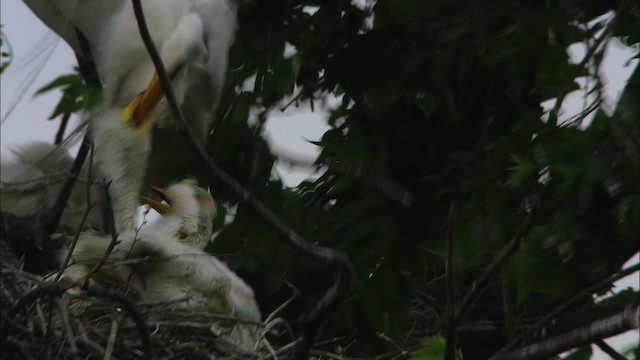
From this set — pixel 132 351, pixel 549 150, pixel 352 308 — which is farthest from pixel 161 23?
pixel 549 150

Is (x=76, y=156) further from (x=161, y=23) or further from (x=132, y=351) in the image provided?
(x=132, y=351)

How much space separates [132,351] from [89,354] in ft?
0.46

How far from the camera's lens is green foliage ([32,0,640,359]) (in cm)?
284

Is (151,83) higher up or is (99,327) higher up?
(151,83)

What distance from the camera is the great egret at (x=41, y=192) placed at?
4949 millimetres

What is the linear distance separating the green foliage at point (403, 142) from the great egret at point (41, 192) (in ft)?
3.49

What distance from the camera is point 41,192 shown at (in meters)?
5.34

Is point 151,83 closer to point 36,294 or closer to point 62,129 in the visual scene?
point 62,129

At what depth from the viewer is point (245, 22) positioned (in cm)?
395

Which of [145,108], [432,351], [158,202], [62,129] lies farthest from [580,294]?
[62,129]

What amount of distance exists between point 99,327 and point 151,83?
4.78 feet

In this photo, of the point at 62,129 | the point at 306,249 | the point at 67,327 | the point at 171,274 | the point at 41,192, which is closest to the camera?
the point at 306,249

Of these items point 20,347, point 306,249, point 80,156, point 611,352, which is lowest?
point 306,249

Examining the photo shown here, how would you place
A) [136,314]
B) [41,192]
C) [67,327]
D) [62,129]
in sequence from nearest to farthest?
1. [136,314]
2. [67,327]
3. [62,129]
4. [41,192]
